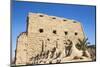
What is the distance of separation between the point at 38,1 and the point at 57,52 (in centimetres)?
55

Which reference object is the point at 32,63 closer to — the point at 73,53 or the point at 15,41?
the point at 15,41

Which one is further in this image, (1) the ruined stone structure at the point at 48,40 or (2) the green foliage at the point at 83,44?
(2) the green foliage at the point at 83,44

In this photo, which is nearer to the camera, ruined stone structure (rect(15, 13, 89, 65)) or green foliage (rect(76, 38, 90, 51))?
ruined stone structure (rect(15, 13, 89, 65))

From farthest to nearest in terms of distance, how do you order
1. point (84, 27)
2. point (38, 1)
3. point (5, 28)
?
point (84, 27), point (38, 1), point (5, 28)

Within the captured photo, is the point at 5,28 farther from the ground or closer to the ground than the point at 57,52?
farther from the ground

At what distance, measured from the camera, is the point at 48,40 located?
2293 mm

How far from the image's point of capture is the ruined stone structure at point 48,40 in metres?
2.20

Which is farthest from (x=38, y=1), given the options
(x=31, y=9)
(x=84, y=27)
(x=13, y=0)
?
(x=84, y=27)

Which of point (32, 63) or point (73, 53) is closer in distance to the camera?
point (32, 63)

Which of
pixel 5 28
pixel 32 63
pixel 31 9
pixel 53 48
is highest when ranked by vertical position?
pixel 31 9

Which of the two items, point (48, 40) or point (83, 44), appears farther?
point (83, 44)

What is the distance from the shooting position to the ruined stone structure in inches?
86.7

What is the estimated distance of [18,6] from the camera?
2180 mm

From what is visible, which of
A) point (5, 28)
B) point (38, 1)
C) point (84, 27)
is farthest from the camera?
point (84, 27)
